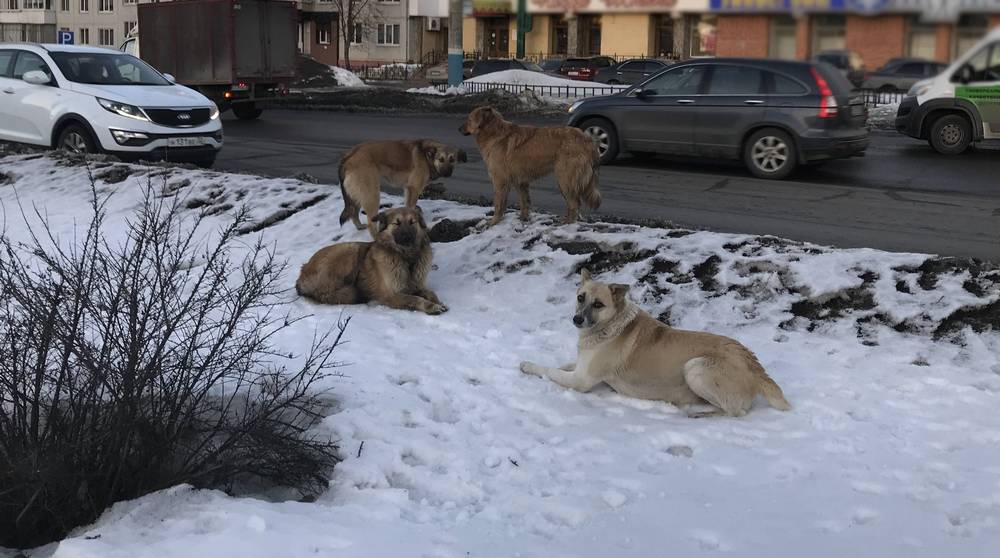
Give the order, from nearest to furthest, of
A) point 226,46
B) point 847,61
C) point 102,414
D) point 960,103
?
1. point 847,61
2. point 102,414
3. point 960,103
4. point 226,46

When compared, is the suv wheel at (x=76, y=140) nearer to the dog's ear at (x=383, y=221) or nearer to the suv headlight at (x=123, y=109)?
the suv headlight at (x=123, y=109)

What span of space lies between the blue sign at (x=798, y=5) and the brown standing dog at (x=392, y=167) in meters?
7.32

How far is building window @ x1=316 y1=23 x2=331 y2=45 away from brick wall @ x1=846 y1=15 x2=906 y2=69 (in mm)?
64994

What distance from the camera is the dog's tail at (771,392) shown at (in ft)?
17.0

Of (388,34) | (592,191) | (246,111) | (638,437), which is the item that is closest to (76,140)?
(592,191)

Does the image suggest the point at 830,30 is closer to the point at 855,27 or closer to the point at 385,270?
the point at 855,27

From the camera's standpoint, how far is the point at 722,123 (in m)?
14.0

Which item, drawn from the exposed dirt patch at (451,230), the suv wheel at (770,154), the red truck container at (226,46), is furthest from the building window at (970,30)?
the red truck container at (226,46)

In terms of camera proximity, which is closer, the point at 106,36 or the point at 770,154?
the point at 770,154

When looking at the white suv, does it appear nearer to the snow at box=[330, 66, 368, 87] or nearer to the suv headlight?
the suv headlight

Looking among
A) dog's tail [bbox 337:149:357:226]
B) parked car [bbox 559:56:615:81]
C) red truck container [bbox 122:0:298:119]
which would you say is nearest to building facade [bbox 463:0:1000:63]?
parked car [bbox 559:56:615:81]

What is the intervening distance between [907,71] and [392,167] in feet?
24.4

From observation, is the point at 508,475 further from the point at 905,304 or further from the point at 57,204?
the point at 57,204

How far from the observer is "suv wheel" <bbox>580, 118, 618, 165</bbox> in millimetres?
15258
